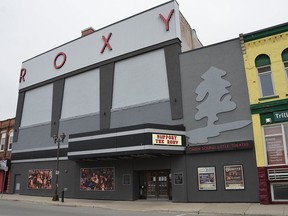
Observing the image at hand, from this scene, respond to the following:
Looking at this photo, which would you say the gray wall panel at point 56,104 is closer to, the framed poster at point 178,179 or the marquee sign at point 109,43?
the marquee sign at point 109,43

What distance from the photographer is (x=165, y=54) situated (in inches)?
955

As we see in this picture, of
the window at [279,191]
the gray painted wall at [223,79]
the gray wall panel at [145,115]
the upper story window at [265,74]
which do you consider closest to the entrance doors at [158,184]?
the gray wall panel at [145,115]

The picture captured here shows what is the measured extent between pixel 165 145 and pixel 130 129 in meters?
2.75

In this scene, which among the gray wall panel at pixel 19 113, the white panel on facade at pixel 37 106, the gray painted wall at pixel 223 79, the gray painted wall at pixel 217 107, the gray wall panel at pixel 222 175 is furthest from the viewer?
the gray wall panel at pixel 19 113

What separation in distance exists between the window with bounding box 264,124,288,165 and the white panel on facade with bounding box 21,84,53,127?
893 inches

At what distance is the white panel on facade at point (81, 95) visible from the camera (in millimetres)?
28383

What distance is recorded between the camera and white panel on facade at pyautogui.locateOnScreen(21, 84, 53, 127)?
3258cm

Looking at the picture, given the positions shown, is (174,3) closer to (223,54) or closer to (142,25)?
(142,25)

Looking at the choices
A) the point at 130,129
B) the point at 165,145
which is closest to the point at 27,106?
the point at 130,129

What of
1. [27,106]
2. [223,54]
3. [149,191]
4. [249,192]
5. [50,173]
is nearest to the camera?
[249,192]

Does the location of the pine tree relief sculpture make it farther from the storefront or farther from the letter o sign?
the letter o sign

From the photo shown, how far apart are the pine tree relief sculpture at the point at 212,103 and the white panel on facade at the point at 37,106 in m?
17.7

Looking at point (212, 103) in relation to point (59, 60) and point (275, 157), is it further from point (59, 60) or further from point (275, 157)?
point (59, 60)

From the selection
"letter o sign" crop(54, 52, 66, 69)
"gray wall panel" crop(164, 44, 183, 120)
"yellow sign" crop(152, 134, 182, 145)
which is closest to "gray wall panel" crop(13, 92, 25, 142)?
"letter o sign" crop(54, 52, 66, 69)
